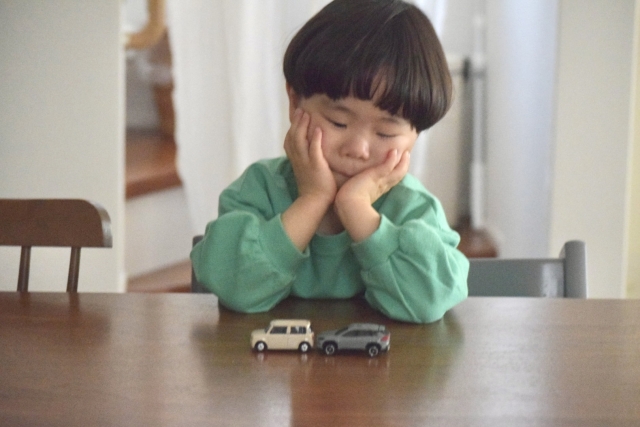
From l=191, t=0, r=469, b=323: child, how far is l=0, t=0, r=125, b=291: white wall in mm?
1169

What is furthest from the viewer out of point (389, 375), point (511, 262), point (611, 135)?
point (611, 135)

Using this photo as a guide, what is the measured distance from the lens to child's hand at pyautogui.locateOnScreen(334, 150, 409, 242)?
1047mm

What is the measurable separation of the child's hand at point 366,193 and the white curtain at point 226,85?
1617 millimetres

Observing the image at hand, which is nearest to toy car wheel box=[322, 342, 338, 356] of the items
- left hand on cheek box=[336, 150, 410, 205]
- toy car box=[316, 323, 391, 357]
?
toy car box=[316, 323, 391, 357]

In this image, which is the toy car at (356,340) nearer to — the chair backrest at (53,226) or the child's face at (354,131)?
the child's face at (354,131)

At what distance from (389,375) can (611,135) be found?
5.28ft

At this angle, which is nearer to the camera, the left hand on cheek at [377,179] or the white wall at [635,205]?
the left hand on cheek at [377,179]

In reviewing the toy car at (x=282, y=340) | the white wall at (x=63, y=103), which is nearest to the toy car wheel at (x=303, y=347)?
the toy car at (x=282, y=340)

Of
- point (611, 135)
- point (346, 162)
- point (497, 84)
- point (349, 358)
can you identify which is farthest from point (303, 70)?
point (497, 84)

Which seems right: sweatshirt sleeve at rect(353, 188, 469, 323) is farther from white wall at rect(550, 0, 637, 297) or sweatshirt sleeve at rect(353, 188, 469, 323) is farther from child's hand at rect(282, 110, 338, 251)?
white wall at rect(550, 0, 637, 297)

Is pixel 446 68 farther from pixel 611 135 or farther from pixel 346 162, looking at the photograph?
pixel 611 135

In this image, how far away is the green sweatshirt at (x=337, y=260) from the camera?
1.00 meters

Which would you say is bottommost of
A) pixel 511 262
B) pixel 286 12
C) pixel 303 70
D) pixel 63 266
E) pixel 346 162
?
pixel 63 266

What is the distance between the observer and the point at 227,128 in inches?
111
